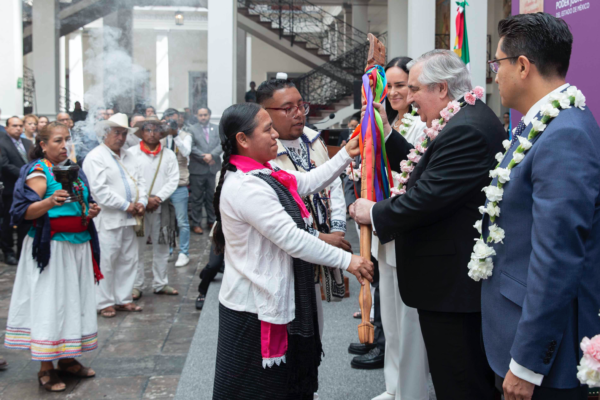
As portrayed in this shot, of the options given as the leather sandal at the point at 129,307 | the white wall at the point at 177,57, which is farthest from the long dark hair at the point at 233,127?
the white wall at the point at 177,57

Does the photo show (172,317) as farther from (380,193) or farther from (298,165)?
(380,193)

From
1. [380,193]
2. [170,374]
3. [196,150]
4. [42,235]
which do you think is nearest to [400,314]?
[380,193]

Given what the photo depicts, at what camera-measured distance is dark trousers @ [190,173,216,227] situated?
Answer: 10.2 m

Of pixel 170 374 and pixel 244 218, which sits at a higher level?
pixel 244 218

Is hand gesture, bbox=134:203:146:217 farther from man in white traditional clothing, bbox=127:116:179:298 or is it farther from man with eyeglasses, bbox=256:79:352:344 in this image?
man with eyeglasses, bbox=256:79:352:344

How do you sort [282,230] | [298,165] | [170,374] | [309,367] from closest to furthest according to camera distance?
[282,230] → [309,367] → [298,165] → [170,374]

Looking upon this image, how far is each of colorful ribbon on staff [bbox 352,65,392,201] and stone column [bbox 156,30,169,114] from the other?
1135 cm

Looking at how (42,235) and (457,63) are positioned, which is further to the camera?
(42,235)

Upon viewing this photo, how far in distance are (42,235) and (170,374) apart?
141 centimetres

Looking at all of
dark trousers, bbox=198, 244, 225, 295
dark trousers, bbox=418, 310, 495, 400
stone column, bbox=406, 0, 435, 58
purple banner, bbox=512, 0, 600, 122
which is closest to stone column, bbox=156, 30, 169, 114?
stone column, bbox=406, 0, 435, 58

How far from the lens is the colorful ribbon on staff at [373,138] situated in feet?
9.08

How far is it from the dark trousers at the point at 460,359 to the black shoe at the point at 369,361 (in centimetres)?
161

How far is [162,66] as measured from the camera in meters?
13.5

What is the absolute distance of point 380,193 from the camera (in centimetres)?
295
